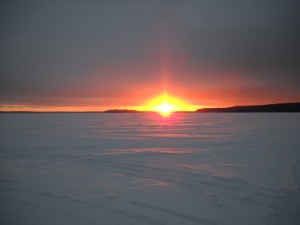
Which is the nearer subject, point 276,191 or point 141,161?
point 276,191

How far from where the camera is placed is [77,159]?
10.4 m

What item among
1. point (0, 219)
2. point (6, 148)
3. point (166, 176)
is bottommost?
point (0, 219)

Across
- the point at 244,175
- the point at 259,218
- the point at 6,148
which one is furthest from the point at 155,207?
the point at 6,148

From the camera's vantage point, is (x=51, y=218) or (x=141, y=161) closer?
(x=51, y=218)

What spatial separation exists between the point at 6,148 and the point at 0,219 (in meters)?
9.30

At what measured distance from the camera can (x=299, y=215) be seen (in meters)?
4.98

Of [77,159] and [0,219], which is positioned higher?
[77,159]

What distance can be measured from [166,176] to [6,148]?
964 cm

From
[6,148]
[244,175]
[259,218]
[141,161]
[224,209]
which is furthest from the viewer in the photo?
[6,148]

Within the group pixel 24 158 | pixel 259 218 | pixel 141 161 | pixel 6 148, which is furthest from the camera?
pixel 6 148

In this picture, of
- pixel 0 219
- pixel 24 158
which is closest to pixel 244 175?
pixel 0 219

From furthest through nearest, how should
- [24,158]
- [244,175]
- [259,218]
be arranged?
[24,158], [244,175], [259,218]

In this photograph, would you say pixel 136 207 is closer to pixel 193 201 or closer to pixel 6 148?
pixel 193 201

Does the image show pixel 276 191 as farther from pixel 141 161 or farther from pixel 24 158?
pixel 24 158
